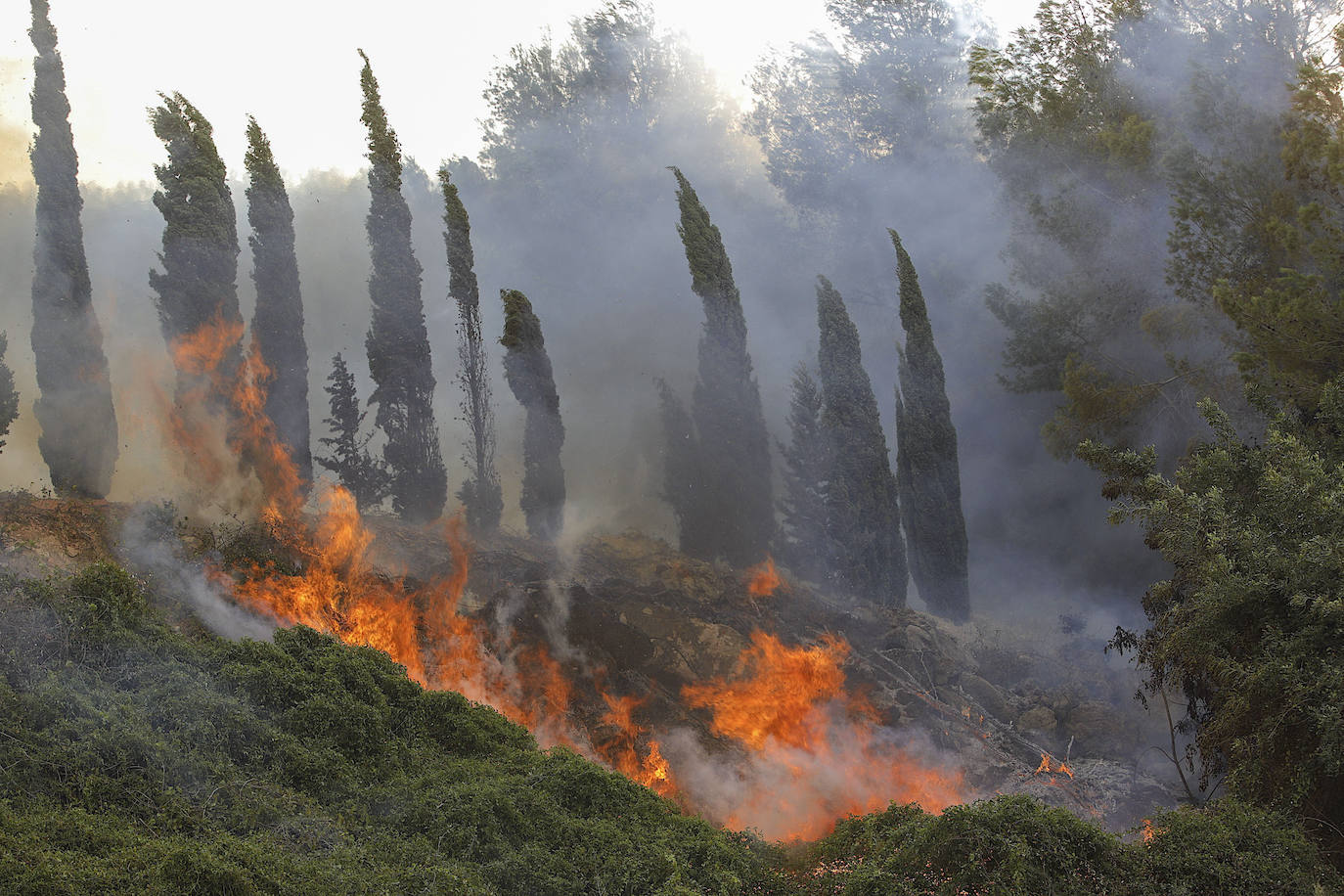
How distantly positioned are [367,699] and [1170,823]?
991 centimetres

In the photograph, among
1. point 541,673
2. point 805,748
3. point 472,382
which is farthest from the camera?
point 472,382

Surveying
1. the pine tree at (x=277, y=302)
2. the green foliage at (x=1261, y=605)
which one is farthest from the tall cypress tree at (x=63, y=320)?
the green foliage at (x=1261, y=605)

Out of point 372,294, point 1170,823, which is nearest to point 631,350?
point 372,294

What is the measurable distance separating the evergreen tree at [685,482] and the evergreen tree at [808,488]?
2889 mm

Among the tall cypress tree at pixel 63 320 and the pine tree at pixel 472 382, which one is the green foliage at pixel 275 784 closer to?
the tall cypress tree at pixel 63 320

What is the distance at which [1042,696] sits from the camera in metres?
24.3

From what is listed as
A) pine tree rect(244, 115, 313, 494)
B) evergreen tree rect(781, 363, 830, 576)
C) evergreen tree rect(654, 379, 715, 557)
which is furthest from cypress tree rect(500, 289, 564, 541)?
evergreen tree rect(781, 363, 830, 576)

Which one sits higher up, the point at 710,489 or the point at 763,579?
the point at 710,489

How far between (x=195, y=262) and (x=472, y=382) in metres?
8.08

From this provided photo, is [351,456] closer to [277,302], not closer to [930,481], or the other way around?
[277,302]

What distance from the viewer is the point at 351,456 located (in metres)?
28.9

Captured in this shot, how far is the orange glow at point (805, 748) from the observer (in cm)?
1883

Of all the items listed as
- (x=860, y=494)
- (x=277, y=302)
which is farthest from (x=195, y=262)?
(x=860, y=494)

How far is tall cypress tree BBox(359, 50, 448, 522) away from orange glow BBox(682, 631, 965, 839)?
426 inches
